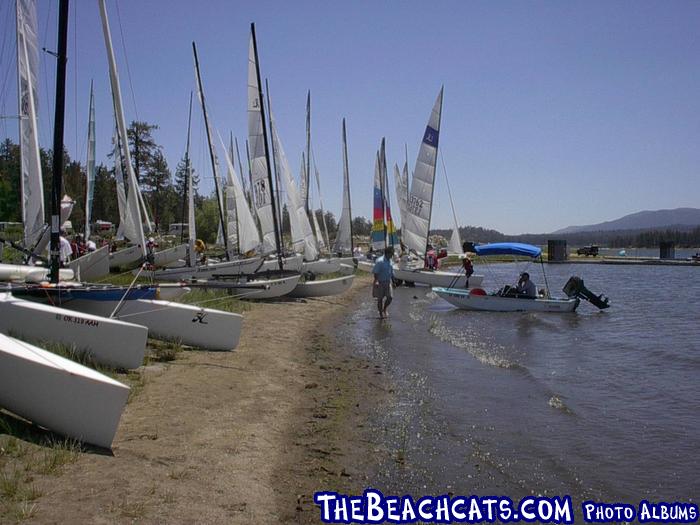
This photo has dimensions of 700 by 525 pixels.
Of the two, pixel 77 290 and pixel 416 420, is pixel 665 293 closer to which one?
pixel 416 420

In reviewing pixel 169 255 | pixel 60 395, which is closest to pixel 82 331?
pixel 60 395

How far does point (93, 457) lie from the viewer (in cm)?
506

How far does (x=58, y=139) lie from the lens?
10.0 meters

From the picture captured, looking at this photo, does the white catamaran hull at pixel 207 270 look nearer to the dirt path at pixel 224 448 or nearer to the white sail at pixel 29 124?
the white sail at pixel 29 124

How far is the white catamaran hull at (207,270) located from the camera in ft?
61.1

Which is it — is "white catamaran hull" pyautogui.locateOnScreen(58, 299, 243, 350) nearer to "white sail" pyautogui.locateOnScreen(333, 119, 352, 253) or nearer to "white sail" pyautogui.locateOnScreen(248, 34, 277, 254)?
"white sail" pyautogui.locateOnScreen(248, 34, 277, 254)

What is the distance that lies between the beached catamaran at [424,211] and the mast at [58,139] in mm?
19257

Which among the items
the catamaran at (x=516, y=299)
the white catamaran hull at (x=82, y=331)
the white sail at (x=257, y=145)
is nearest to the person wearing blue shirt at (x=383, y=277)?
the catamaran at (x=516, y=299)

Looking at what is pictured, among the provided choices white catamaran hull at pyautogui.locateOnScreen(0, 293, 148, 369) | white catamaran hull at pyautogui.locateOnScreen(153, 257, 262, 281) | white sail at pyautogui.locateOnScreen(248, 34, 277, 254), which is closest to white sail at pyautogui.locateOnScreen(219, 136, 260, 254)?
white catamaran hull at pyautogui.locateOnScreen(153, 257, 262, 281)

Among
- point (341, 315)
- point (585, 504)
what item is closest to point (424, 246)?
point (341, 315)

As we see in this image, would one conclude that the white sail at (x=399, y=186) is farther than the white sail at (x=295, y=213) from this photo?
Yes

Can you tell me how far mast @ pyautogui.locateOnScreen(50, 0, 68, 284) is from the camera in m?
9.88

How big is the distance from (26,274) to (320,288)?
11.2 metres

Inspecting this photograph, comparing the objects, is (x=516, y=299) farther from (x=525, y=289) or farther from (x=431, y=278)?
(x=431, y=278)
